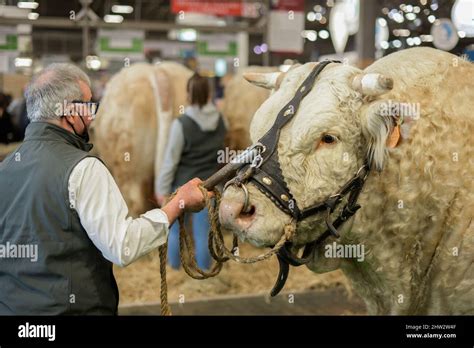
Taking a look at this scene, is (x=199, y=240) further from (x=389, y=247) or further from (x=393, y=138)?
(x=393, y=138)

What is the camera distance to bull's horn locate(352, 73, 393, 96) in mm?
1969

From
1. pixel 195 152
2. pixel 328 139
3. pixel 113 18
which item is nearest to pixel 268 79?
pixel 328 139

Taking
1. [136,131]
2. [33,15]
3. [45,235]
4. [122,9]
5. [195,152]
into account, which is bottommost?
[45,235]

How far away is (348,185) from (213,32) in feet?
12.3

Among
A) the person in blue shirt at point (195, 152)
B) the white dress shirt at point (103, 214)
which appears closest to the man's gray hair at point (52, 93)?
the white dress shirt at point (103, 214)

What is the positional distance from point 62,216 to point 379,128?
1.03 meters

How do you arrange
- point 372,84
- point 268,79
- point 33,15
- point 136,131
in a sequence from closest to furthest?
point 372,84, point 268,79, point 136,131, point 33,15

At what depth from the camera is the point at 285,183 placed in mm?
2006

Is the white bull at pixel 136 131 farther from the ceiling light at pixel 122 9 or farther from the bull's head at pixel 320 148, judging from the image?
the bull's head at pixel 320 148

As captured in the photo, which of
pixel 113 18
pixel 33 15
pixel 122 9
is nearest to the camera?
pixel 33 15

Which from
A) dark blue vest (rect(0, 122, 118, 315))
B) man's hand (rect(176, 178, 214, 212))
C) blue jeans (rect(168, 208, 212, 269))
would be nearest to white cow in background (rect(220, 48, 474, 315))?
man's hand (rect(176, 178, 214, 212))

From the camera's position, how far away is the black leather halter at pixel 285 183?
1987mm
